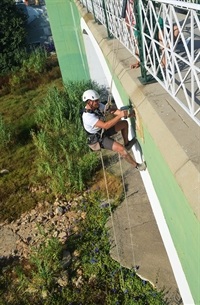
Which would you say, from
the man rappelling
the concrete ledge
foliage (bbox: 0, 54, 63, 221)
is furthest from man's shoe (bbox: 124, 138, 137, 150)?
foliage (bbox: 0, 54, 63, 221)

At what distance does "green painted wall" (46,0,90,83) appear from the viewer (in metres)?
12.4

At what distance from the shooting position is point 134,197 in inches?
285

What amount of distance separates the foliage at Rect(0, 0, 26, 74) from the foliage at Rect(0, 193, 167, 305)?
16.1 m

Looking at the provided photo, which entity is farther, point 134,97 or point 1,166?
point 1,166

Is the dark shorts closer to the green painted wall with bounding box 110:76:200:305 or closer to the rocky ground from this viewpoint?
the green painted wall with bounding box 110:76:200:305

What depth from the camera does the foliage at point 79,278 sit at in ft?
17.0

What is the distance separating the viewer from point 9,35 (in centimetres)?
2047

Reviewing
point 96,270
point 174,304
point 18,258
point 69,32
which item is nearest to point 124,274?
point 96,270

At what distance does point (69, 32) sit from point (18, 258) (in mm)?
9163

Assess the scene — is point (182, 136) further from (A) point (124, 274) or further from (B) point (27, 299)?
(B) point (27, 299)

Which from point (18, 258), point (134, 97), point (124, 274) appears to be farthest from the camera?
point (18, 258)

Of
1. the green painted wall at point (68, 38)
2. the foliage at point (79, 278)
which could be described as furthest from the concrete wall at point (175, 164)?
Answer: the green painted wall at point (68, 38)

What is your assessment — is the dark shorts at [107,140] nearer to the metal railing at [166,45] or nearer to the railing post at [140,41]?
the metal railing at [166,45]

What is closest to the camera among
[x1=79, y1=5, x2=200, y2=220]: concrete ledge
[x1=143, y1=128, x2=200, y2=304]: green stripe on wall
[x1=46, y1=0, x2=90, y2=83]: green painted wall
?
[x1=79, y1=5, x2=200, y2=220]: concrete ledge
